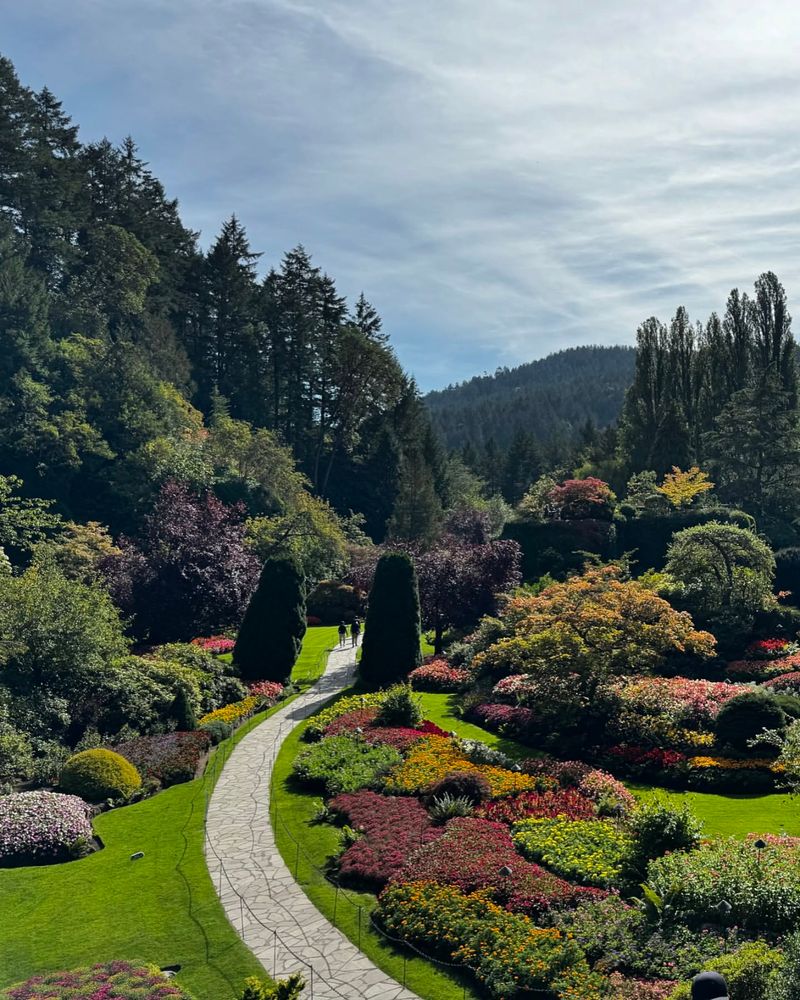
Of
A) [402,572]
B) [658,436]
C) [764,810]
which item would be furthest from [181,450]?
[764,810]

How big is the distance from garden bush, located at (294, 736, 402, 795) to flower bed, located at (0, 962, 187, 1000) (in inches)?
331

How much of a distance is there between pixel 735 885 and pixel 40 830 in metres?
14.0

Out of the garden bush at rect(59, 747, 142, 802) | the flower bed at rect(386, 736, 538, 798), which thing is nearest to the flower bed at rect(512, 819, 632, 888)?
the flower bed at rect(386, 736, 538, 798)

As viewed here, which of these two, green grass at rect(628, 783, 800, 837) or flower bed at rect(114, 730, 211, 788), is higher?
flower bed at rect(114, 730, 211, 788)

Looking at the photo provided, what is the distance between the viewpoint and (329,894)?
49.3ft

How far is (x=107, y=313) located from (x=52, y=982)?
5975 centimetres

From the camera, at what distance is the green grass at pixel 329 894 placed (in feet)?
39.7

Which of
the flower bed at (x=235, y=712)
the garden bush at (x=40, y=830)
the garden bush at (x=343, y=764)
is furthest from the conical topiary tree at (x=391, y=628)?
the garden bush at (x=40, y=830)

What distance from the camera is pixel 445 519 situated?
6144 cm

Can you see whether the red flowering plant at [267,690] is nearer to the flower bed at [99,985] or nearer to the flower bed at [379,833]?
the flower bed at [379,833]

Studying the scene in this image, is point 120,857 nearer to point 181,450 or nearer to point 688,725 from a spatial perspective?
point 688,725

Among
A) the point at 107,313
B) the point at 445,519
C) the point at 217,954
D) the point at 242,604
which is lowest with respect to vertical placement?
the point at 217,954

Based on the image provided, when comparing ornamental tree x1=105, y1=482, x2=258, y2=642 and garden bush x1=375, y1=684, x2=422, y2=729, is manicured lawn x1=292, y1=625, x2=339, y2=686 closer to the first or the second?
ornamental tree x1=105, y1=482, x2=258, y2=642

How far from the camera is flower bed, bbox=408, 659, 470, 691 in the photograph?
31734 millimetres
